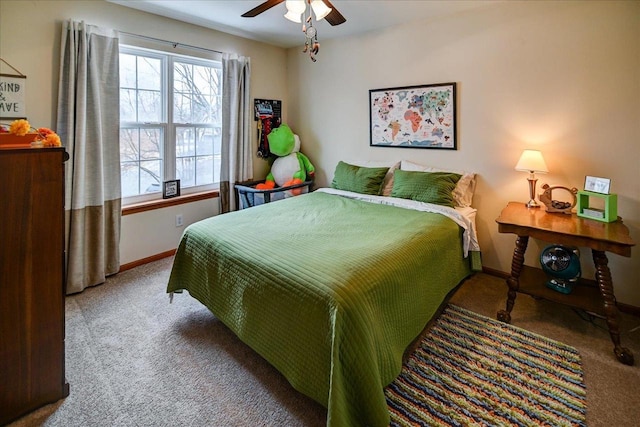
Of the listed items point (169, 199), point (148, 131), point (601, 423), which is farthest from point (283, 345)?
point (148, 131)

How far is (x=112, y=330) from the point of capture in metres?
2.21

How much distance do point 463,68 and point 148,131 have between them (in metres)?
3.02

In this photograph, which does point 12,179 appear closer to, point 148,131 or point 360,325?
point 360,325

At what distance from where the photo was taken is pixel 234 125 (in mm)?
3742

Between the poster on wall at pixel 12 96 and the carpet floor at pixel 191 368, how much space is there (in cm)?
141

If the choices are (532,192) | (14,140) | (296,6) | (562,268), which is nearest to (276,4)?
(296,6)

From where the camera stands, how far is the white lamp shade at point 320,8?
6.64ft

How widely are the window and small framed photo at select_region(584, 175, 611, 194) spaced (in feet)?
11.2

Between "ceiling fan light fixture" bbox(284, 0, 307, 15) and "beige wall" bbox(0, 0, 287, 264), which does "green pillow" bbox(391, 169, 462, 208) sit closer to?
"ceiling fan light fixture" bbox(284, 0, 307, 15)

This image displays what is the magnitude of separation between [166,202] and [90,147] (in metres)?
0.85

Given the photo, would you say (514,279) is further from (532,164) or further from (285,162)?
(285,162)

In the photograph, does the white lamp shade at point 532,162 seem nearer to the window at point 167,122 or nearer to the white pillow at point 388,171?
the white pillow at point 388,171

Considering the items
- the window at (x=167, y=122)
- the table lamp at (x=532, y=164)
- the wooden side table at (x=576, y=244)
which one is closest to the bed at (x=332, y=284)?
the wooden side table at (x=576, y=244)

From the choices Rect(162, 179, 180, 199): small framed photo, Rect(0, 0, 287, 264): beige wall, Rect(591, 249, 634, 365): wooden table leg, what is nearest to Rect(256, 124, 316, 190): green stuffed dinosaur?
Rect(0, 0, 287, 264): beige wall
